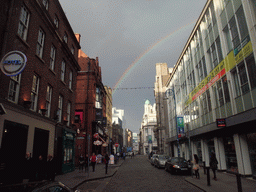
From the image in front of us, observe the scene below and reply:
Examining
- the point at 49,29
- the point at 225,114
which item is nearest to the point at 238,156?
the point at 225,114

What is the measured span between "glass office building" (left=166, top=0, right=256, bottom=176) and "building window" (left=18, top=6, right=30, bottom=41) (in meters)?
14.1

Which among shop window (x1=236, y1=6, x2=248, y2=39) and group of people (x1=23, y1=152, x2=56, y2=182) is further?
shop window (x1=236, y1=6, x2=248, y2=39)

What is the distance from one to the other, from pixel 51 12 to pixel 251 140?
18654mm

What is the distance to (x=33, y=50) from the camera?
12.4 meters

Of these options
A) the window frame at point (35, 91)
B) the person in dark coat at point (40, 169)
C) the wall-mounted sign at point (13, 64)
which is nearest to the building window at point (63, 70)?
the window frame at point (35, 91)

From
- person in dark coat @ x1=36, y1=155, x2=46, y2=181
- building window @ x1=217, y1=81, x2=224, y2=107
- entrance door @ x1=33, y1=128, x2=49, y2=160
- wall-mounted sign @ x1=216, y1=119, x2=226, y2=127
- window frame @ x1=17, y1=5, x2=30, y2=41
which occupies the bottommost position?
person in dark coat @ x1=36, y1=155, x2=46, y2=181

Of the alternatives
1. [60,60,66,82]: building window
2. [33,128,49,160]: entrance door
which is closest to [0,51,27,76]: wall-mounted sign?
[33,128,49,160]: entrance door

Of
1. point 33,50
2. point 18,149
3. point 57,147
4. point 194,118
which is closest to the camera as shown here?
point 18,149

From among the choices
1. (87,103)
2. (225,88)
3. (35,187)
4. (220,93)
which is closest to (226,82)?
(225,88)

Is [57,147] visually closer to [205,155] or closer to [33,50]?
[33,50]

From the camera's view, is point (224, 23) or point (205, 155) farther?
Result: point (205, 155)

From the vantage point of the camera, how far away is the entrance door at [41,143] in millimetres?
12977

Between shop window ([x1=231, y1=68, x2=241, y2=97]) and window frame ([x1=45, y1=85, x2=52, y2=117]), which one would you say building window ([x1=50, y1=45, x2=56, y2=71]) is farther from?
shop window ([x1=231, y1=68, x2=241, y2=97])

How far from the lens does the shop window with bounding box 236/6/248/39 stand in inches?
500
